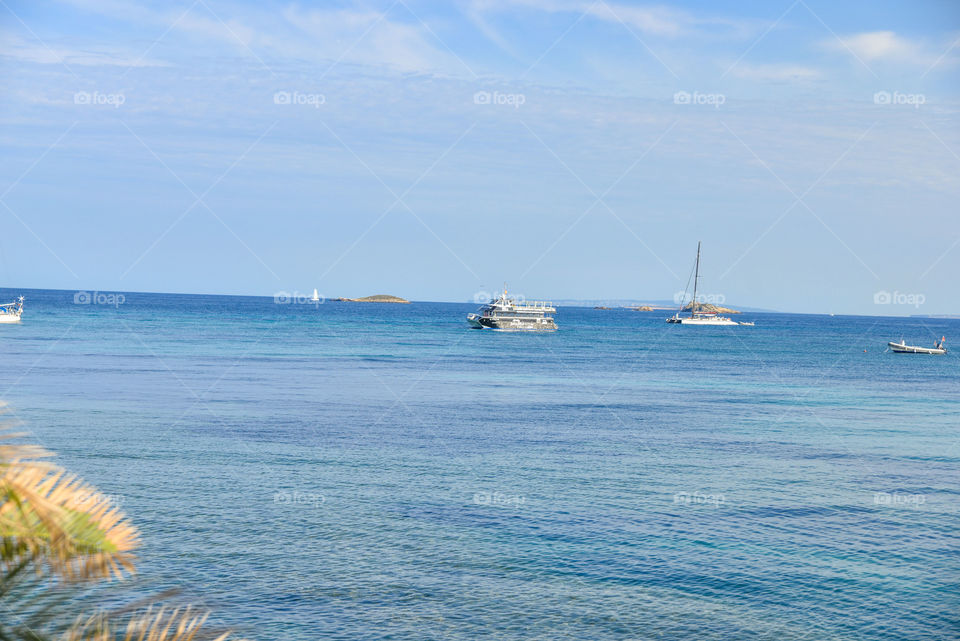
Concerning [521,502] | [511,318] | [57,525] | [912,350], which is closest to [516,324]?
[511,318]

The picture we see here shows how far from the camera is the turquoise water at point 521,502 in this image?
54.6ft

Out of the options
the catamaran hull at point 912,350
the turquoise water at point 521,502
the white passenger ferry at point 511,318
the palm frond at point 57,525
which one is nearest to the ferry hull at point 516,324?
the white passenger ferry at point 511,318

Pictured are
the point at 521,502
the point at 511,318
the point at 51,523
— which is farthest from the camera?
the point at 511,318

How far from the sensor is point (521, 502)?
24.6m

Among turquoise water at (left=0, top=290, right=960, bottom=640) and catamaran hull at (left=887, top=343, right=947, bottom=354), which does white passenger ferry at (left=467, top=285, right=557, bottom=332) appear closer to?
catamaran hull at (left=887, top=343, right=947, bottom=354)

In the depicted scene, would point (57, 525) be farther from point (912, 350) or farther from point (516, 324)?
point (516, 324)

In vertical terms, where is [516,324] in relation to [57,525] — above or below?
above

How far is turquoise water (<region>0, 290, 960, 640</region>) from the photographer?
1666cm

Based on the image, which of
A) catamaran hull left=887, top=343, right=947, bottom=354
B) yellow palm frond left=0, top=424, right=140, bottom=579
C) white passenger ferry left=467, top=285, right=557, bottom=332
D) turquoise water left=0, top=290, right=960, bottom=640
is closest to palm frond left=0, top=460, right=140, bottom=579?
yellow palm frond left=0, top=424, right=140, bottom=579

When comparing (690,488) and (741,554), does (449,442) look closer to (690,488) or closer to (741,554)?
(690,488)

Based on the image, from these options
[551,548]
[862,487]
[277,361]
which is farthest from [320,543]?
[277,361]

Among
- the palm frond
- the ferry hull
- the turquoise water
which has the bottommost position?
the turquoise water

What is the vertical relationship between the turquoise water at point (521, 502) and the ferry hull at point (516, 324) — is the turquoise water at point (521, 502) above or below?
below

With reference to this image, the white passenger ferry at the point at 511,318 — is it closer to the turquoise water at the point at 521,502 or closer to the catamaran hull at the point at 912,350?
the catamaran hull at the point at 912,350
